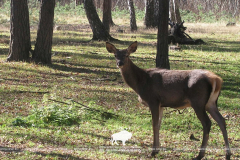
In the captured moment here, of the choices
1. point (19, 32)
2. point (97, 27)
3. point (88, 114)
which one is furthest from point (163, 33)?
point (97, 27)

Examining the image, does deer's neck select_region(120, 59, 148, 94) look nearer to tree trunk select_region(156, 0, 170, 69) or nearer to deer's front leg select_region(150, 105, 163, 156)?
deer's front leg select_region(150, 105, 163, 156)

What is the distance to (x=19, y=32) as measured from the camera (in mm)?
15297

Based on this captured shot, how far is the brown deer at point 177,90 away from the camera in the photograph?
20.9 feet

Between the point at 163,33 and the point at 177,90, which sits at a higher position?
the point at 163,33

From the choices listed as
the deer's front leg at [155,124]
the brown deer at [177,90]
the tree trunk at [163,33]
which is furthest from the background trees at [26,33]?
the deer's front leg at [155,124]

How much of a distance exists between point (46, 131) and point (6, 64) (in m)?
7.72

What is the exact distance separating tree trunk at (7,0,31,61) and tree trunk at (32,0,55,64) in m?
0.51

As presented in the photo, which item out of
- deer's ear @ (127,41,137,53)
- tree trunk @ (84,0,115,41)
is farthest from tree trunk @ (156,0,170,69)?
tree trunk @ (84,0,115,41)

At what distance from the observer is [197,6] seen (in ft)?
166

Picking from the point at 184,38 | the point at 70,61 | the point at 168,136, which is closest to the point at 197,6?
the point at 184,38

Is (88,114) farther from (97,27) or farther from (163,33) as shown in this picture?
(97,27)

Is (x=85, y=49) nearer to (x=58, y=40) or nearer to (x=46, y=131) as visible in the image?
(x=58, y=40)

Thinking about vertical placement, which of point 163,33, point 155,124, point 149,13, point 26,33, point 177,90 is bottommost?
point 155,124

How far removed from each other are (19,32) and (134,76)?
9.09 metres
